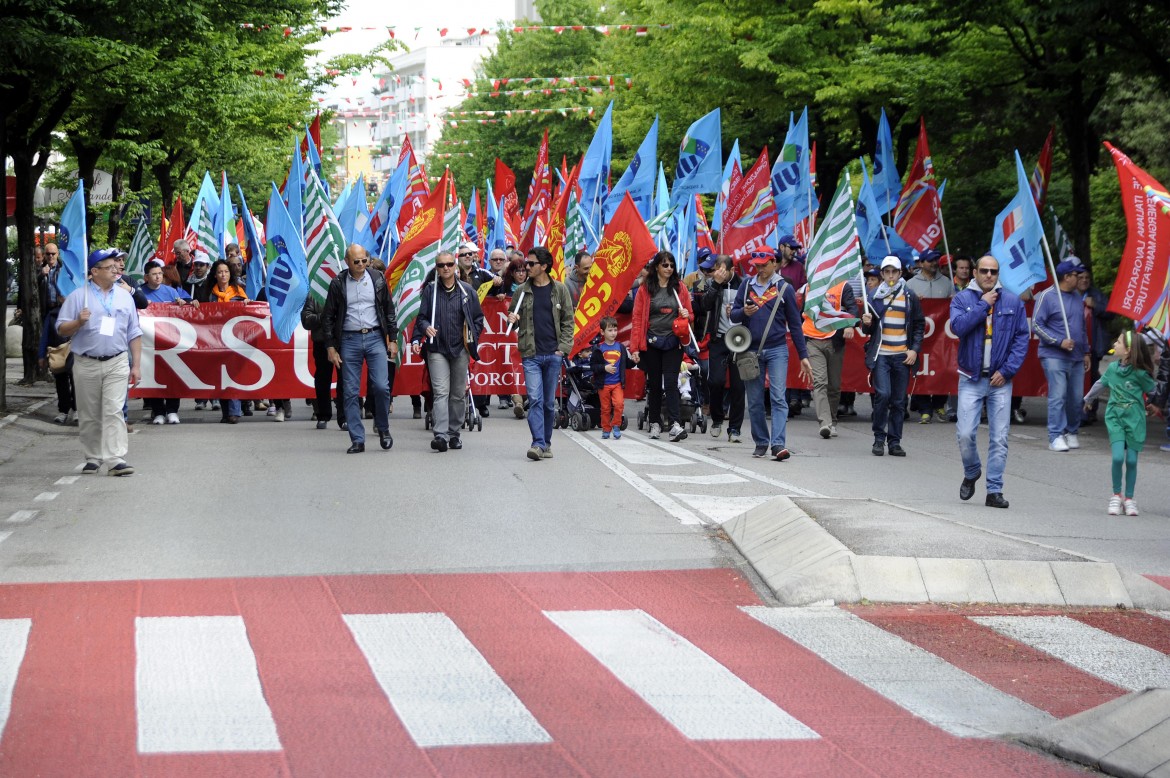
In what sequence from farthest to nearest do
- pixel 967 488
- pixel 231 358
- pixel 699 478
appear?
1. pixel 231 358
2. pixel 699 478
3. pixel 967 488

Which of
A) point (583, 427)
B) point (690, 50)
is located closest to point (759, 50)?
point (690, 50)

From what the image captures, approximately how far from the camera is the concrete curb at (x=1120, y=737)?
541 cm

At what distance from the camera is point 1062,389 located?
1731 centimetres

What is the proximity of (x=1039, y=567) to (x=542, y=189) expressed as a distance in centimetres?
1957

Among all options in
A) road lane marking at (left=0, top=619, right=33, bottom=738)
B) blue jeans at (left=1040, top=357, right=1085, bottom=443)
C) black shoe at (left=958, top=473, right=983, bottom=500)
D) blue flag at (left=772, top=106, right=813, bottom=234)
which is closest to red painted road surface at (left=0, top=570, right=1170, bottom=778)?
road lane marking at (left=0, top=619, right=33, bottom=738)

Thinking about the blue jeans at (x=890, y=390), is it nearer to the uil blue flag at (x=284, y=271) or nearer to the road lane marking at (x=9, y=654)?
the uil blue flag at (x=284, y=271)

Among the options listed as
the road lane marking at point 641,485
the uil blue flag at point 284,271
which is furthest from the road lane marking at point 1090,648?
the uil blue flag at point 284,271

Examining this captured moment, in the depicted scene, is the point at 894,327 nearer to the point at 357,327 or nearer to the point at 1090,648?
the point at 357,327

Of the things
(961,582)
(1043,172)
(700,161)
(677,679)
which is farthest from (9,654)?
(700,161)

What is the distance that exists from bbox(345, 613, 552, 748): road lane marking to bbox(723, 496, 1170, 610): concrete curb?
2143 millimetres

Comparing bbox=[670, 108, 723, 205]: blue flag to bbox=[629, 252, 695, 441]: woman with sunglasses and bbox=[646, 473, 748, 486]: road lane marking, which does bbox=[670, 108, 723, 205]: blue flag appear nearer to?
bbox=[629, 252, 695, 441]: woman with sunglasses

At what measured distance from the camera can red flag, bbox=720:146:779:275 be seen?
21750mm

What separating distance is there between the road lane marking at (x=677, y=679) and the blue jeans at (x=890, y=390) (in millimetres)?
8678

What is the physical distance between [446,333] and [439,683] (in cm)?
884
